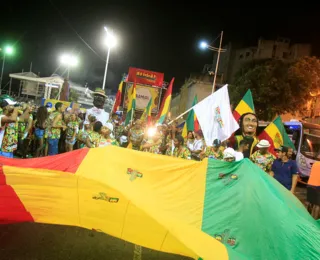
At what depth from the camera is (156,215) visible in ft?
11.3

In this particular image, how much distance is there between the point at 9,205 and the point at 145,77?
1008 inches

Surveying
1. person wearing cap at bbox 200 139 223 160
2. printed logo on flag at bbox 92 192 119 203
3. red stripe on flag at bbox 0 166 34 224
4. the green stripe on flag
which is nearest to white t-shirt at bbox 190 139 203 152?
person wearing cap at bbox 200 139 223 160

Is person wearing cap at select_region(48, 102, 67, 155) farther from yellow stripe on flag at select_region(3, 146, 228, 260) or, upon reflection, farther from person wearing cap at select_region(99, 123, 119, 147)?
yellow stripe on flag at select_region(3, 146, 228, 260)

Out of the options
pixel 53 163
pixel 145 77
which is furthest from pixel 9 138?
pixel 145 77

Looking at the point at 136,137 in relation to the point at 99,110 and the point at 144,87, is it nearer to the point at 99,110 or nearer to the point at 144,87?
the point at 99,110

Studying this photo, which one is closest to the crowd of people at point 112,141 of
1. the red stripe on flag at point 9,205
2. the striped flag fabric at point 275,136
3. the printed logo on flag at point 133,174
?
the striped flag fabric at point 275,136

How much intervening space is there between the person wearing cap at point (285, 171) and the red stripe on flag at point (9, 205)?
546 cm

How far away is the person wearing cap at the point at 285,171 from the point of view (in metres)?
7.14

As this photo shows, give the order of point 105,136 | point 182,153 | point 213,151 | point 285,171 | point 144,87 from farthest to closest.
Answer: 1. point 144,87
2. point 213,151
3. point 182,153
4. point 285,171
5. point 105,136

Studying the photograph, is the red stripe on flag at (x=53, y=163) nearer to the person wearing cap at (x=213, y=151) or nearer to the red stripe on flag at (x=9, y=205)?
the red stripe on flag at (x=9, y=205)

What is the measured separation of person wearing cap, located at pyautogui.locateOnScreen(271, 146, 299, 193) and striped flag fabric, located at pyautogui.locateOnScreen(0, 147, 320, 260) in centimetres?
316

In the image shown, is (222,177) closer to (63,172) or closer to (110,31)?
(63,172)

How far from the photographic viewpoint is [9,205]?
3.75 meters

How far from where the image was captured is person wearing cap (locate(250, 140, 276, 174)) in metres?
6.77
